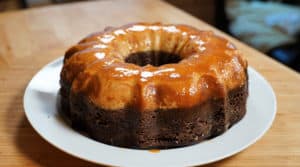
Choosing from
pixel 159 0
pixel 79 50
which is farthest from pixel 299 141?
pixel 159 0

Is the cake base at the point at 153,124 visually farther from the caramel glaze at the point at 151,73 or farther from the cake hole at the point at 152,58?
the cake hole at the point at 152,58

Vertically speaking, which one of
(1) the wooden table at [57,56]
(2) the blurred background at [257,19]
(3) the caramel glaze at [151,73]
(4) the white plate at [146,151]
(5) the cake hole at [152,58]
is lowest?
(2) the blurred background at [257,19]

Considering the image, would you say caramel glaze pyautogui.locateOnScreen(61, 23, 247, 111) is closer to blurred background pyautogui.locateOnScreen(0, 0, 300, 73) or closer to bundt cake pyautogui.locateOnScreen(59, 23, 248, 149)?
bundt cake pyautogui.locateOnScreen(59, 23, 248, 149)

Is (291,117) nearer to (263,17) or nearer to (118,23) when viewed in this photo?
(118,23)

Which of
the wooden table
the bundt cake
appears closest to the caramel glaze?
the bundt cake

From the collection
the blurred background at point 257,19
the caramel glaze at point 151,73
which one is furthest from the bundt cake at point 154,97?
the blurred background at point 257,19

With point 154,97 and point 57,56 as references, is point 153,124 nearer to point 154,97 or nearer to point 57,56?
point 154,97
